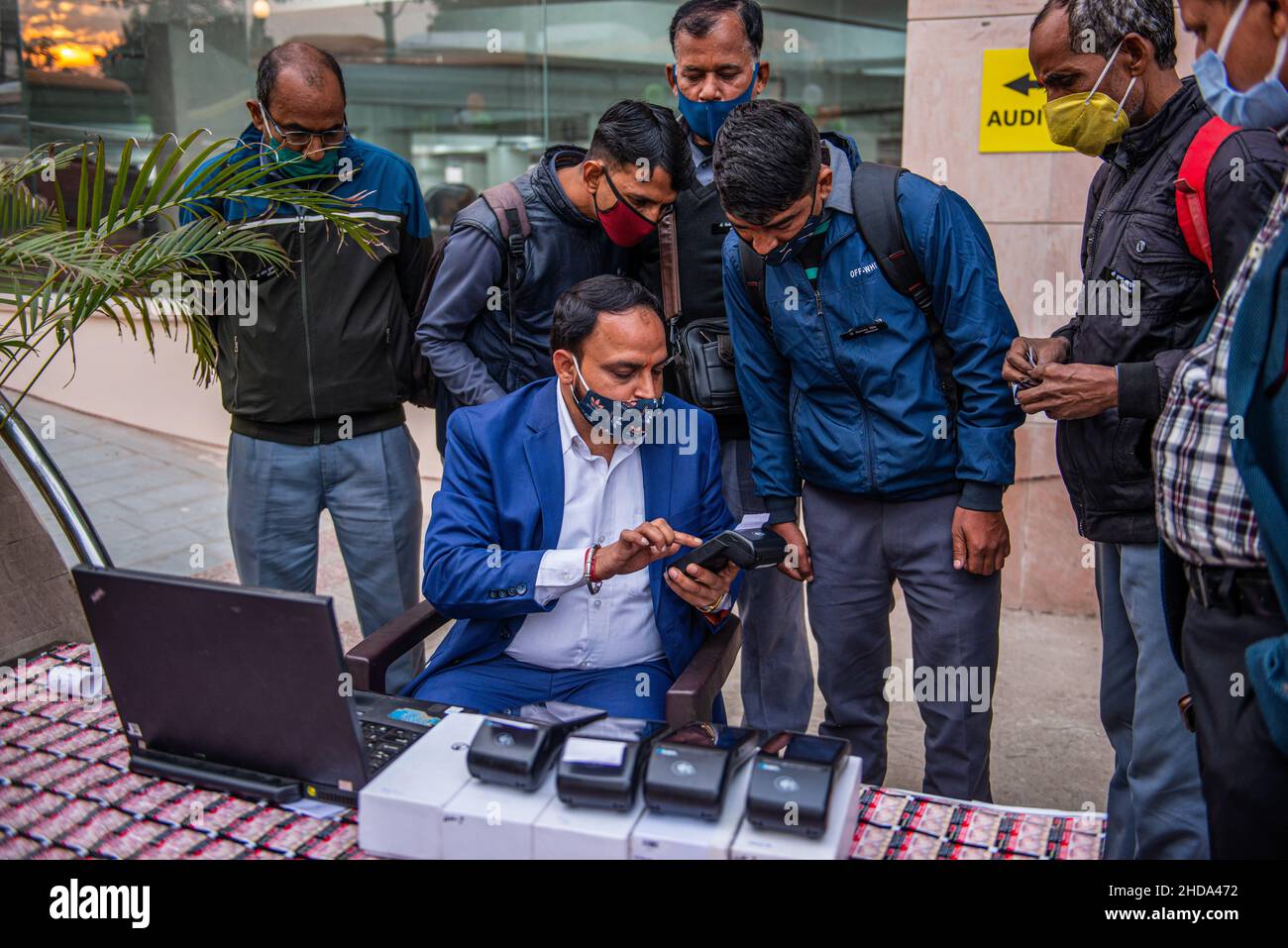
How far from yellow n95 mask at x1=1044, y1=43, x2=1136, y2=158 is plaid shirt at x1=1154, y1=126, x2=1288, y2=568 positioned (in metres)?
0.78

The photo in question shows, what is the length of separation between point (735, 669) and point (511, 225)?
7.01 ft

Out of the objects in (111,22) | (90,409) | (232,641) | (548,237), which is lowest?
(90,409)

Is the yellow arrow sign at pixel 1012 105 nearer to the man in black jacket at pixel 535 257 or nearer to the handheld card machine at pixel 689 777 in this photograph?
the man in black jacket at pixel 535 257

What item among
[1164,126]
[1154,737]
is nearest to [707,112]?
[1164,126]

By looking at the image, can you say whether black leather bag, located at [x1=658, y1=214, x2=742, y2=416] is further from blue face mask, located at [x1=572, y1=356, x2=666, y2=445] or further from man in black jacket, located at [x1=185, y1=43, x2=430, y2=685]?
man in black jacket, located at [x1=185, y1=43, x2=430, y2=685]

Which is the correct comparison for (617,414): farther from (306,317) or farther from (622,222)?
(306,317)

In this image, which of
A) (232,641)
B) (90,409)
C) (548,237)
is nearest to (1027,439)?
→ (548,237)

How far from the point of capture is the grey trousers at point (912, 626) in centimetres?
277

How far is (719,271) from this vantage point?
320 centimetres

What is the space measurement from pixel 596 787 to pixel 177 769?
2.52 ft

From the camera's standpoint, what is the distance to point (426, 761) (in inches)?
68.8

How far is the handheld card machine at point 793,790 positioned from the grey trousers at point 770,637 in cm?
165

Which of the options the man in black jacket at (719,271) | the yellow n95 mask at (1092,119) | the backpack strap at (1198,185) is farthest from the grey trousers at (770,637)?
the backpack strap at (1198,185)
